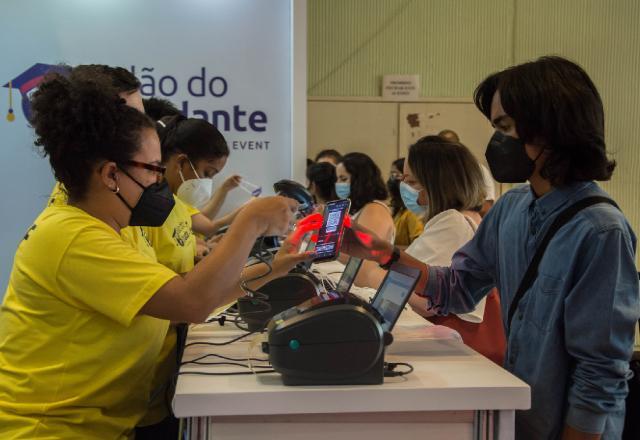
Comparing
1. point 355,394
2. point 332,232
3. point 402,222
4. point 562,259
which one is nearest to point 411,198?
point 332,232

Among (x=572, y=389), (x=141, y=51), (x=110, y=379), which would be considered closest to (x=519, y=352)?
(x=572, y=389)

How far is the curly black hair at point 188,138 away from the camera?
2.97 meters

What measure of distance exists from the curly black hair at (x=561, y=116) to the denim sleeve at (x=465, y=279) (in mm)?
338

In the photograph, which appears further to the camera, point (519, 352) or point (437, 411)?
point (519, 352)

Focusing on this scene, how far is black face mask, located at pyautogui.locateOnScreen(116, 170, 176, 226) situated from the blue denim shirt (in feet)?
2.85

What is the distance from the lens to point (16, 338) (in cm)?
151

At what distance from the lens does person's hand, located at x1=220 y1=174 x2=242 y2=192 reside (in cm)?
421

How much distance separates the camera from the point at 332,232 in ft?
6.21

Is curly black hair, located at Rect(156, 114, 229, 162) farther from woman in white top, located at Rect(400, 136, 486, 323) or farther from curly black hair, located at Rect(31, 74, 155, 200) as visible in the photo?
curly black hair, located at Rect(31, 74, 155, 200)

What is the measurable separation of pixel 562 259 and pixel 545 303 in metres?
0.11

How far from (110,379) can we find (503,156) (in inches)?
41.6

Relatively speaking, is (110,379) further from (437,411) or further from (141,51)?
(141,51)

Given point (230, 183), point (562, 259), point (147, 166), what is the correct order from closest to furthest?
point (562, 259)
point (147, 166)
point (230, 183)

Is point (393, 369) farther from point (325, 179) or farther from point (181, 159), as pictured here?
point (325, 179)
